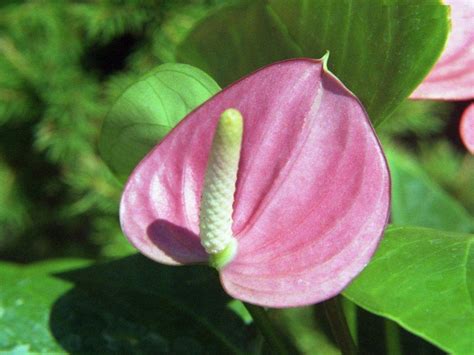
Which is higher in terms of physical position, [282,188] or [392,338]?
[282,188]

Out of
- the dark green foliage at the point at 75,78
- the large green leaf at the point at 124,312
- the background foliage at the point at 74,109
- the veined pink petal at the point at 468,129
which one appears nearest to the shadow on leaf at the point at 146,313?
the large green leaf at the point at 124,312

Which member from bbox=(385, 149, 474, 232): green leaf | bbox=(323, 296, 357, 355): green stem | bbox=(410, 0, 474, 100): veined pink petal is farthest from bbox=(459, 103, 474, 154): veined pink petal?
bbox=(385, 149, 474, 232): green leaf

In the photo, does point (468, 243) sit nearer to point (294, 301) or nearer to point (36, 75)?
point (294, 301)

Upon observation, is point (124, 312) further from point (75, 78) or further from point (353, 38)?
point (75, 78)

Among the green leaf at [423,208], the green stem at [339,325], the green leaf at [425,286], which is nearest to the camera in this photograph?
the green leaf at [425,286]

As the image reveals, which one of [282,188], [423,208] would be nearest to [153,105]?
[282,188]

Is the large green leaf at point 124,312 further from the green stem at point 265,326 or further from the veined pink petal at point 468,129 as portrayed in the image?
the veined pink petal at point 468,129

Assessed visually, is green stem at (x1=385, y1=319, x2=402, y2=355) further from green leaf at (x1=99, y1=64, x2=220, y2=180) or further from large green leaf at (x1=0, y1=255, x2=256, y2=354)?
green leaf at (x1=99, y1=64, x2=220, y2=180)
